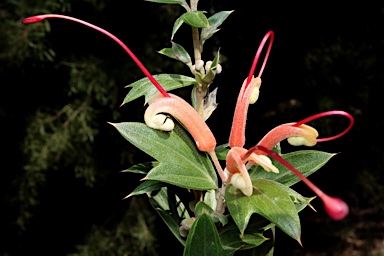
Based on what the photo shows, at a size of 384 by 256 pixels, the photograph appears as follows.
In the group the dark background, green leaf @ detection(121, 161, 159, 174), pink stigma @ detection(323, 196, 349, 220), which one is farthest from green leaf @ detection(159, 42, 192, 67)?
the dark background

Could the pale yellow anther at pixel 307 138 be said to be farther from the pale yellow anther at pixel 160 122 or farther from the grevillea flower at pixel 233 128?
the pale yellow anther at pixel 160 122

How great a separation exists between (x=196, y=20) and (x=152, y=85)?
3.3 inches

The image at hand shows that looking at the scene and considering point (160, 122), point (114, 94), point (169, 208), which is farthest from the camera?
point (114, 94)

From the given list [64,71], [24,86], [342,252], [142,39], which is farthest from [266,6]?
[342,252]

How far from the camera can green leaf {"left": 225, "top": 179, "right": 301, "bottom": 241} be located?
45 centimetres

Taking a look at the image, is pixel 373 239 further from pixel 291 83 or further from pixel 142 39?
pixel 142 39

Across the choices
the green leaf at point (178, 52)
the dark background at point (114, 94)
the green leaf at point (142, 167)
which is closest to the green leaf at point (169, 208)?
the green leaf at point (142, 167)

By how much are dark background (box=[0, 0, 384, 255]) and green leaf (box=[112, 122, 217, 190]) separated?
1188 millimetres

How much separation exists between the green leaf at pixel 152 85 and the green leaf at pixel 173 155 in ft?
0.14

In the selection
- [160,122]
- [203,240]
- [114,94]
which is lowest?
[114,94]

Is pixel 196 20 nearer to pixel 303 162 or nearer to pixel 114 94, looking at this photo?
pixel 303 162

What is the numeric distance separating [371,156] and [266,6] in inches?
34.3

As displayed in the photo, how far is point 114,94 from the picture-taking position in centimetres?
183

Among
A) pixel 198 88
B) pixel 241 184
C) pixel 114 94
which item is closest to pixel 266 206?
pixel 241 184
